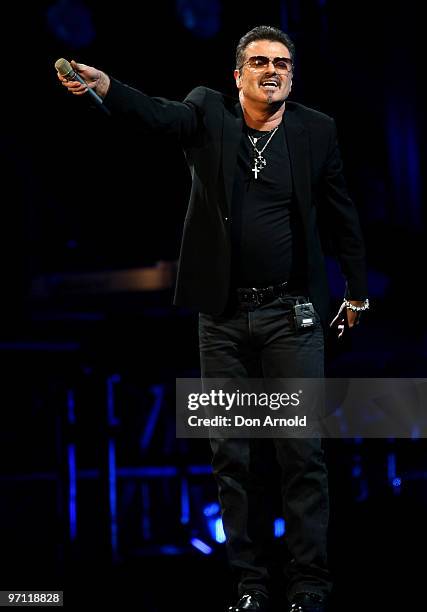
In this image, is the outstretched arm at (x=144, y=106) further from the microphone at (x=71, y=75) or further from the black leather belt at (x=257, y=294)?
the black leather belt at (x=257, y=294)

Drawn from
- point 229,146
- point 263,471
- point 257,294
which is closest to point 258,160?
point 229,146

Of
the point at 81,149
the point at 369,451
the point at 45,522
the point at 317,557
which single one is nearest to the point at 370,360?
the point at 369,451

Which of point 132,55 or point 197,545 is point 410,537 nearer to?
point 197,545

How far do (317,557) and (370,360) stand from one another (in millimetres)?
1285

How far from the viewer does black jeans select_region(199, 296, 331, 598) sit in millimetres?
2379

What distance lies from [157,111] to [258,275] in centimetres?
56

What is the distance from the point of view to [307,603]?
2.31m

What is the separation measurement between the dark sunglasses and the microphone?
1.82ft

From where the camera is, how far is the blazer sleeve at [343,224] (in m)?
2.56

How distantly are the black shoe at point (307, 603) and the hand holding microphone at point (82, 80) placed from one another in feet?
4.72

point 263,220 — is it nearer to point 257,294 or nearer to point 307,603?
point 257,294

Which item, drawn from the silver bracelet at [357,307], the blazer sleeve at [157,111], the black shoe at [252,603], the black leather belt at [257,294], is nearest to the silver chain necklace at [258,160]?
the blazer sleeve at [157,111]

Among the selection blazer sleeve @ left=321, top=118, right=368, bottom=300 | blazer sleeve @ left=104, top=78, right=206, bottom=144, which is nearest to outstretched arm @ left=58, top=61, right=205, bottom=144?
blazer sleeve @ left=104, top=78, right=206, bottom=144

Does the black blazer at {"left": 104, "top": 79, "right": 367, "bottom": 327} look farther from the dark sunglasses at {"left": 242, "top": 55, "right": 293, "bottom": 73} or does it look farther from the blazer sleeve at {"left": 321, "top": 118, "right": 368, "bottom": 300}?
the dark sunglasses at {"left": 242, "top": 55, "right": 293, "bottom": 73}
